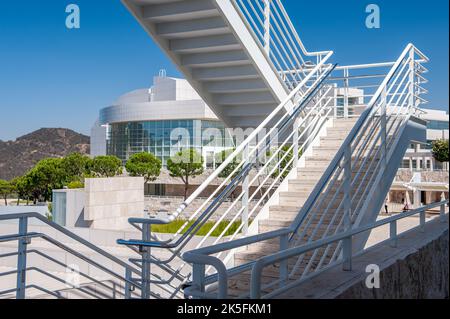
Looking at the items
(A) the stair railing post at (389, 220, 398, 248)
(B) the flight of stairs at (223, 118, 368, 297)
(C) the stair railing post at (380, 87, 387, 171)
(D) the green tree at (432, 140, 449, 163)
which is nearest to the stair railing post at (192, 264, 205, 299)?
(B) the flight of stairs at (223, 118, 368, 297)

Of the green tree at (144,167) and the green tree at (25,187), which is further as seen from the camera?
the green tree at (25,187)

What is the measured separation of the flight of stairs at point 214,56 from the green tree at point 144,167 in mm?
44198

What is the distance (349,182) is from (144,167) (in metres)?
48.5

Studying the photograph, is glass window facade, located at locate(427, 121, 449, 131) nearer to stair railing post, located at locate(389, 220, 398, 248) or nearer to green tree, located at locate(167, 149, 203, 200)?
green tree, located at locate(167, 149, 203, 200)

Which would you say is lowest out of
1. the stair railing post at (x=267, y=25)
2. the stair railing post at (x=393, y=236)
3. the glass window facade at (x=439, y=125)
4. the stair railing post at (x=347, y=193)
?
the stair railing post at (x=393, y=236)

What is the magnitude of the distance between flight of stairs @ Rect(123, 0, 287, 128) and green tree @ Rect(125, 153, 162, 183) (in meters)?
→ 44.2

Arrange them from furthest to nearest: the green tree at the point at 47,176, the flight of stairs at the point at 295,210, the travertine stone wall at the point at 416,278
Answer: the green tree at the point at 47,176, the flight of stairs at the point at 295,210, the travertine stone wall at the point at 416,278

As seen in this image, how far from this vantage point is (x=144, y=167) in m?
53.5

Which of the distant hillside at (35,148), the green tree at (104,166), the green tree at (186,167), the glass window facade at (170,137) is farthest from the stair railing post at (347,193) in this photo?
the distant hillside at (35,148)

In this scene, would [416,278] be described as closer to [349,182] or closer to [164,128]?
[349,182]

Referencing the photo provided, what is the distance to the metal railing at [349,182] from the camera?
532cm

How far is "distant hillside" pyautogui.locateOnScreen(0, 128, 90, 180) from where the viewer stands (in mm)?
108500

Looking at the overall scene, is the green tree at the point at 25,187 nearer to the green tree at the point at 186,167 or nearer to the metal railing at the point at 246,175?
the green tree at the point at 186,167
